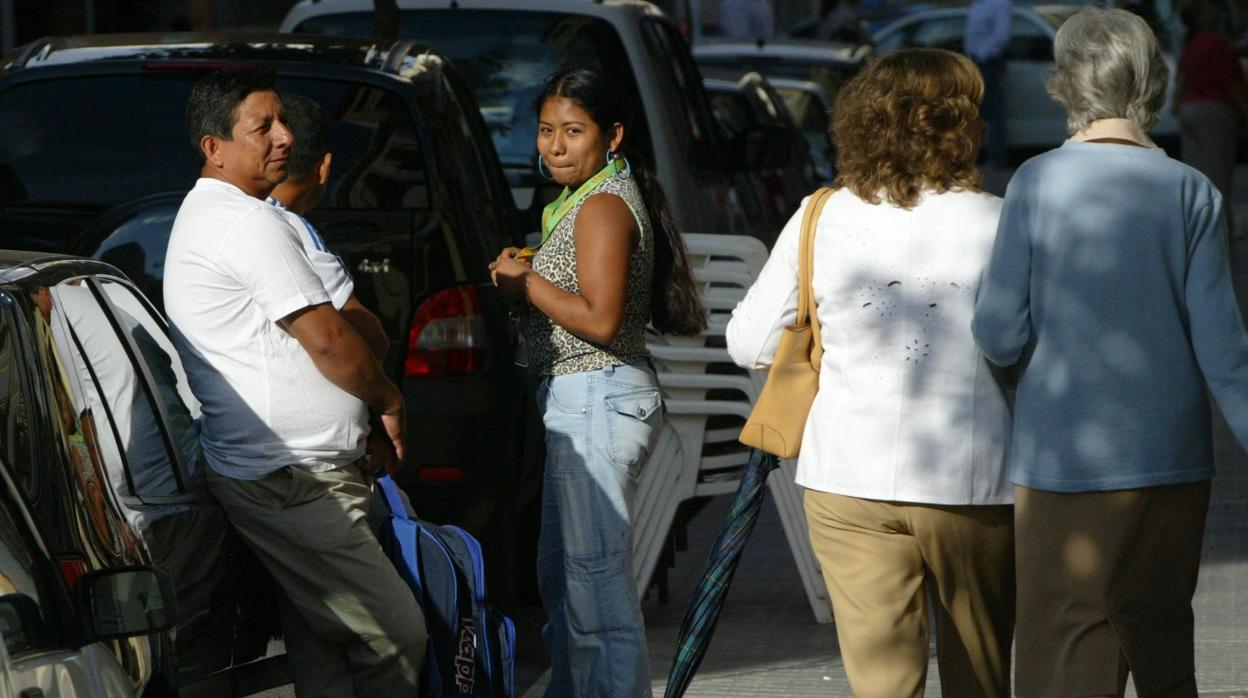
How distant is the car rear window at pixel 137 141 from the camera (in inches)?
232

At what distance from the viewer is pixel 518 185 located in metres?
7.84

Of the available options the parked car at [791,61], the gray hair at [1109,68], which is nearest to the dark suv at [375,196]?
the gray hair at [1109,68]

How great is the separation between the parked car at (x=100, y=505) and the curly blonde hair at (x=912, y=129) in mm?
1537

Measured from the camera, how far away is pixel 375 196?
583 cm

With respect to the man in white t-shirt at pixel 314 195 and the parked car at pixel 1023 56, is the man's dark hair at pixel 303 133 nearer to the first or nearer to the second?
the man in white t-shirt at pixel 314 195

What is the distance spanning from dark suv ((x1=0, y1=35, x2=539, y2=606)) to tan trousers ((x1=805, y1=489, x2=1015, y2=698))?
1774 millimetres

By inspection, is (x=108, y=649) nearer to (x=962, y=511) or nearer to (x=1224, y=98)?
(x=962, y=511)

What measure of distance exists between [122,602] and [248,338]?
3.61 ft

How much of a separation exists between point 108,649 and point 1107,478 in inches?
77.4

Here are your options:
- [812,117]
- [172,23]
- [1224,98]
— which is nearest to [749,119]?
[812,117]

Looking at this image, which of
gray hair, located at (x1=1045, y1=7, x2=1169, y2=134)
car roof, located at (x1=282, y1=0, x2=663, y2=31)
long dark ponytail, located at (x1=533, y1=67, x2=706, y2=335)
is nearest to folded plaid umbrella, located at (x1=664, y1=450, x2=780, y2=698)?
long dark ponytail, located at (x1=533, y1=67, x2=706, y2=335)

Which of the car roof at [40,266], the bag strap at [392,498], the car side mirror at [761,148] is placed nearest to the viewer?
the car roof at [40,266]

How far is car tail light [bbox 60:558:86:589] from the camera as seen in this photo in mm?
3072

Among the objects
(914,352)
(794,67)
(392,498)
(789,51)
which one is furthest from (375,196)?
(789,51)
